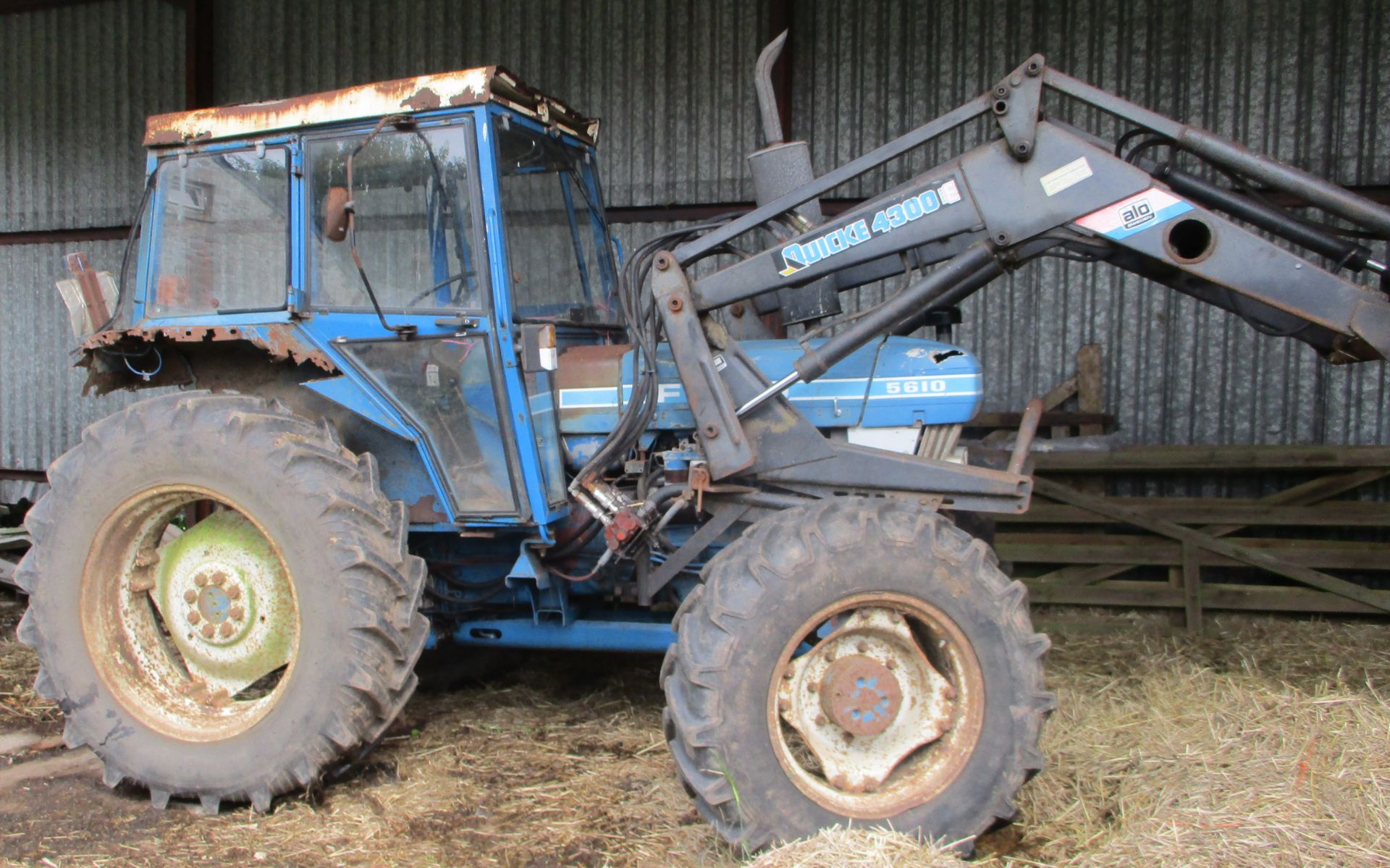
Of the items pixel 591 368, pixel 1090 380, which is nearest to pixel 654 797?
pixel 591 368

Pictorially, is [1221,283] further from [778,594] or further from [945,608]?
[778,594]

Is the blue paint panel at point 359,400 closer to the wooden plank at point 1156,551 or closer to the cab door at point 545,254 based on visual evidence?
the cab door at point 545,254

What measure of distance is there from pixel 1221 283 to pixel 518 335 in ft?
7.53

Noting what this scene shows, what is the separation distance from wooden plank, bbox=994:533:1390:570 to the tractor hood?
276cm

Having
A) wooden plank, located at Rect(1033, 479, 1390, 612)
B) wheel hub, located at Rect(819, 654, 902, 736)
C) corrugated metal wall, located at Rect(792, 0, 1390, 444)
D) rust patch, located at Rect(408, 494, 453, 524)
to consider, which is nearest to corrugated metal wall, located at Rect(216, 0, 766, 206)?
corrugated metal wall, located at Rect(792, 0, 1390, 444)

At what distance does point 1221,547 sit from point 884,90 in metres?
3.57

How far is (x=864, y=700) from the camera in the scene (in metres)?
3.10

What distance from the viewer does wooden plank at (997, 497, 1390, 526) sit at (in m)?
5.94

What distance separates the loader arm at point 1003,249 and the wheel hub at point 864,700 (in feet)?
1.86

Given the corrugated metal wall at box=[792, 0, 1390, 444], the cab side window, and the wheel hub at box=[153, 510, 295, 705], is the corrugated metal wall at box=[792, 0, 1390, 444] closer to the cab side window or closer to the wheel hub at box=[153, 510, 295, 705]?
the cab side window

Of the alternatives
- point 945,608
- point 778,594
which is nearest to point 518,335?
point 778,594

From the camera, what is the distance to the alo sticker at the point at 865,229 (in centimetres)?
331

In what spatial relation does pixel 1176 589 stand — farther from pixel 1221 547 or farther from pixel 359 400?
pixel 359 400

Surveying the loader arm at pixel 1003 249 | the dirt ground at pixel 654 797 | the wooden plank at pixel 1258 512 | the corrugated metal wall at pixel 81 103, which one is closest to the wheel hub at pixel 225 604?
the dirt ground at pixel 654 797
